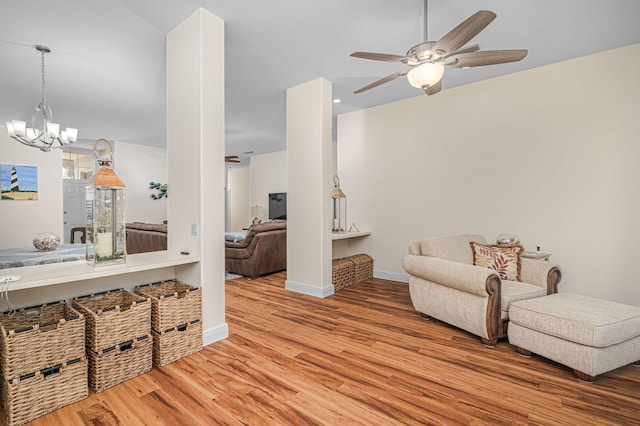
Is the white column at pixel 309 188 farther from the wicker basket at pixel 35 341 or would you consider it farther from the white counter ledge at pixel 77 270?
the wicker basket at pixel 35 341

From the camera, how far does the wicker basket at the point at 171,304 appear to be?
7.00 ft

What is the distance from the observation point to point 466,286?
2.54m

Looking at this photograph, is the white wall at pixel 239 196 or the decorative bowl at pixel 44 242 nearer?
the decorative bowl at pixel 44 242

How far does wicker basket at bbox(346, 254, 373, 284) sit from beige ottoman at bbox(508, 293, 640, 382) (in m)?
2.32

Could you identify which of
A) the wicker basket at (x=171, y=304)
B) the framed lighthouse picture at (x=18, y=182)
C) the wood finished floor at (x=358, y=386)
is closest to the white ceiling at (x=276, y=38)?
the framed lighthouse picture at (x=18, y=182)

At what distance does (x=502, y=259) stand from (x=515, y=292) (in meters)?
0.51

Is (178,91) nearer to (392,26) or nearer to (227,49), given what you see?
(227,49)

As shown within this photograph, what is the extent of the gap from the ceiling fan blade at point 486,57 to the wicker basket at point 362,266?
298 cm

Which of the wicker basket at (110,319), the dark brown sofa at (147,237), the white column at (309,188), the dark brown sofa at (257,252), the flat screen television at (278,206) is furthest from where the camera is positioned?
the flat screen television at (278,206)

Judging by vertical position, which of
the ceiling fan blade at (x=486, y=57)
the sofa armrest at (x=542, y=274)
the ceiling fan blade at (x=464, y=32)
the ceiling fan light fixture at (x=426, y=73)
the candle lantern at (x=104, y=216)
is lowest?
the sofa armrest at (x=542, y=274)

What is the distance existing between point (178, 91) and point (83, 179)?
21.5ft

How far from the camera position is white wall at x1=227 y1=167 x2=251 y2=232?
1016cm

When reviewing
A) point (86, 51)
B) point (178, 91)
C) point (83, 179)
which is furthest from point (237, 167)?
point (178, 91)

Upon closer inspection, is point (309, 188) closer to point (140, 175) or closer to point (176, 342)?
point (176, 342)
